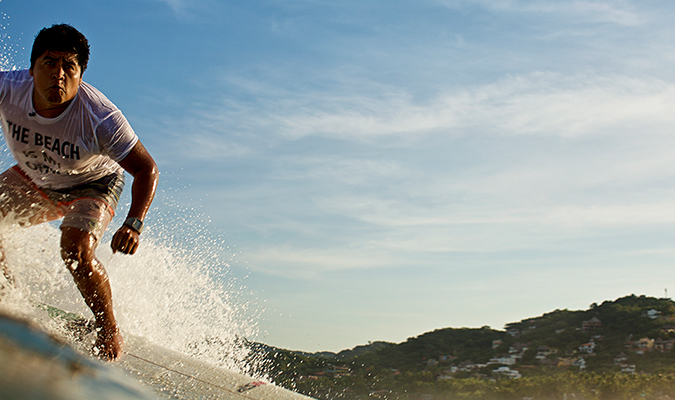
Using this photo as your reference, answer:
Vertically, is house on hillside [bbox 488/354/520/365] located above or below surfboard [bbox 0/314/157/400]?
above

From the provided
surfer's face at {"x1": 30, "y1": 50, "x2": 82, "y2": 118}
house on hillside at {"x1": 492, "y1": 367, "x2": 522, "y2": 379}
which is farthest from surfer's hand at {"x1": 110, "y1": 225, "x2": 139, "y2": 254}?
house on hillside at {"x1": 492, "y1": 367, "x2": 522, "y2": 379}

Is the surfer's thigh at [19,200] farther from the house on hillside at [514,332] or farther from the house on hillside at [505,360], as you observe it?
the house on hillside at [514,332]

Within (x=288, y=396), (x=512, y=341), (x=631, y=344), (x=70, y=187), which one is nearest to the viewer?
(x=70, y=187)

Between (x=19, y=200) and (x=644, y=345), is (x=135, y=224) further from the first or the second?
(x=644, y=345)

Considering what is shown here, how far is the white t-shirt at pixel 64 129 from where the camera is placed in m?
3.90

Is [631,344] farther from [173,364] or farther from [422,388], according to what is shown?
[173,364]

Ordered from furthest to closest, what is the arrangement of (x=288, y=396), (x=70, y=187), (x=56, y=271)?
1. (x=56, y=271)
2. (x=288, y=396)
3. (x=70, y=187)

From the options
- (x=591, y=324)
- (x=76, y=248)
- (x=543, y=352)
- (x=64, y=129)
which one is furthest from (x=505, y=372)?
(x=64, y=129)

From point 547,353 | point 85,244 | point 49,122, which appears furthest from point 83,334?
point 547,353

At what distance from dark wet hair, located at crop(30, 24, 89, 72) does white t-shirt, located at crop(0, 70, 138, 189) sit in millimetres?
283

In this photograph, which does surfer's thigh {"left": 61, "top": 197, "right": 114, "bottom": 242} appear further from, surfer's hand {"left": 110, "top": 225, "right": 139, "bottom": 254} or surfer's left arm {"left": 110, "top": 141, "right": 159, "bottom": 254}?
surfer's hand {"left": 110, "top": 225, "right": 139, "bottom": 254}

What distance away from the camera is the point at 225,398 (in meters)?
4.10

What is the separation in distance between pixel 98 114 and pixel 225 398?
7.56 feet

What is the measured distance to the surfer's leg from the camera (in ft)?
12.8
